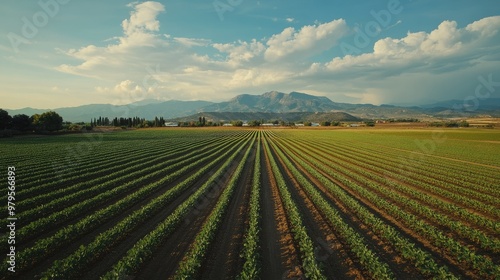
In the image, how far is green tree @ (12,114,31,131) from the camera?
9167 cm

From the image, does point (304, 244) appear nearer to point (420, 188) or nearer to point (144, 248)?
point (144, 248)

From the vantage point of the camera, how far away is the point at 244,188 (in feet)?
79.0

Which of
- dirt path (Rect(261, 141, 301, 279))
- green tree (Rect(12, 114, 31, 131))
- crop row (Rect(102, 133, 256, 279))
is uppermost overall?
green tree (Rect(12, 114, 31, 131))

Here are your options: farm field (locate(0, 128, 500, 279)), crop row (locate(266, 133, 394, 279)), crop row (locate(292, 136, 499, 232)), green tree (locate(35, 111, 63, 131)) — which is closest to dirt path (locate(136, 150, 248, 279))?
farm field (locate(0, 128, 500, 279))

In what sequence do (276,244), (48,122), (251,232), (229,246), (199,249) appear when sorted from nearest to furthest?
(199,249) → (229,246) → (276,244) → (251,232) → (48,122)

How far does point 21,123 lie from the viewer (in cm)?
9338

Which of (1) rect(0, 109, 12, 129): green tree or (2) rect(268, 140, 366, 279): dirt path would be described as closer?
(2) rect(268, 140, 366, 279): dirt path

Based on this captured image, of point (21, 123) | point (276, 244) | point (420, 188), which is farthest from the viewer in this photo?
point (21, 123)

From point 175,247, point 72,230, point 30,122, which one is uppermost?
point 30,122

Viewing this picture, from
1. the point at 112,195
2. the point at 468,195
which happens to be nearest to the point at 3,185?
the point at 112,195

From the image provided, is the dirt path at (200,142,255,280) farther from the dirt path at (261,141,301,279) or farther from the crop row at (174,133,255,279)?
the dirt path at (261,141,301,279)

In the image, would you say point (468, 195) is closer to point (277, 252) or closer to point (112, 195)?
point (277, 252)

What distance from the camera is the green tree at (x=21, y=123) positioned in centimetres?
9167

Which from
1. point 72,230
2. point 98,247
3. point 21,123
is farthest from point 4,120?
point 98,247
